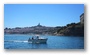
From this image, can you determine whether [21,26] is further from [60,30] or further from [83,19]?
[83,19]

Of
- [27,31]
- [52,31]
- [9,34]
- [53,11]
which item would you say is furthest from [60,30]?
[9,34]

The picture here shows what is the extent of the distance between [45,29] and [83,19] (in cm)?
62

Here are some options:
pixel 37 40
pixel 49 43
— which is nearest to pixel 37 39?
pixel 37 40

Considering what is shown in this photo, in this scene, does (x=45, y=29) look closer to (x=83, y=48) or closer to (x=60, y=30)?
(x=60, y=30)

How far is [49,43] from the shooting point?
3186mm

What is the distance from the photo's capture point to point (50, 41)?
3.19 metres

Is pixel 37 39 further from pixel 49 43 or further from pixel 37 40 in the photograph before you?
pixel 49 43

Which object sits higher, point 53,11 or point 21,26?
point 53,11

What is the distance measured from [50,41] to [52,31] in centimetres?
17

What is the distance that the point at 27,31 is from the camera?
3180 mm

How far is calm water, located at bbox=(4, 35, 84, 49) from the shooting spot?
3133mm

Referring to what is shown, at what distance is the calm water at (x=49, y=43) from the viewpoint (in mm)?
3133

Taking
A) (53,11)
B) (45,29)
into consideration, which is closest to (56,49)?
(45,29)

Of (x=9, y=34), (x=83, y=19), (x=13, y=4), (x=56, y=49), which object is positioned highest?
(x=13, y=4)
